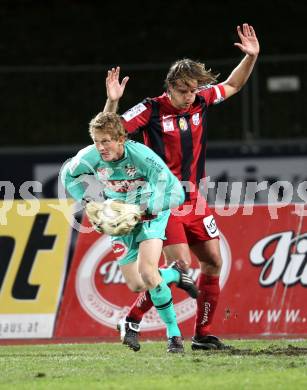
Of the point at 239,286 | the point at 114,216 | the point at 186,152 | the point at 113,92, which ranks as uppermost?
the point at 113,92

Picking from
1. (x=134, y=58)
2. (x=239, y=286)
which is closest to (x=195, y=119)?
(x=239, y=286)

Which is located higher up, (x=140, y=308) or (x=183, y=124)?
(x=183, y=124)

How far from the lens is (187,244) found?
8344 mm

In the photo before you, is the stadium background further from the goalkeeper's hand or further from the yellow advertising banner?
the goalkeeper's hand

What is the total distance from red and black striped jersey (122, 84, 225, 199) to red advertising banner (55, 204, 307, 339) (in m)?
2.21

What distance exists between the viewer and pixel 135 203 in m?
8.09

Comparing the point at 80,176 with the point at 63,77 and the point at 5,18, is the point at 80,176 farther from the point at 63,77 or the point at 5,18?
the point at 5,18

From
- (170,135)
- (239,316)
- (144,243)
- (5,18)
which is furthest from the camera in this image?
(5,18)

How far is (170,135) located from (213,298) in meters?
1.44

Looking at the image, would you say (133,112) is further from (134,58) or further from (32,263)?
(134,58)

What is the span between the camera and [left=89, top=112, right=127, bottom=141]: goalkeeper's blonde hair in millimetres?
7707

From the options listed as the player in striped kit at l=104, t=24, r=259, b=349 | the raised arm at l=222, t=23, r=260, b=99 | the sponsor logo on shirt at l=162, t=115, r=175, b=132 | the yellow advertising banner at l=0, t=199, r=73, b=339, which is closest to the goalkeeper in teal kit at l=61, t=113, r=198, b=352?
the player in striped kit at l=104, t=24, r=259, b=349

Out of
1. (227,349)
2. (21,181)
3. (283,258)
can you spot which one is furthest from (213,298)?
(21,181)

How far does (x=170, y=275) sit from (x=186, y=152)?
3.41 ft
